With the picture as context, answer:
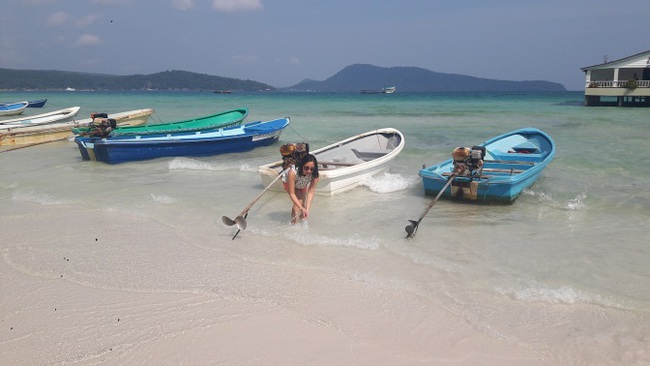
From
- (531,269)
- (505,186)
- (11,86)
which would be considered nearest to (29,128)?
(505,186)

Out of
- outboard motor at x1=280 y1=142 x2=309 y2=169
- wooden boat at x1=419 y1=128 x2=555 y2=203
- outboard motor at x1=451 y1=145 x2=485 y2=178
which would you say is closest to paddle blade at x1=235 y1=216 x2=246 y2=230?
outboard motor at x1=280 y1=142 x2=309 y2=169

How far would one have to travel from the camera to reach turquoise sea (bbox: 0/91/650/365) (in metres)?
4.84

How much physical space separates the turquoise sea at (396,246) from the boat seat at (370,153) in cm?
95

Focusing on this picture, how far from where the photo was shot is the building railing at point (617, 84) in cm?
3487

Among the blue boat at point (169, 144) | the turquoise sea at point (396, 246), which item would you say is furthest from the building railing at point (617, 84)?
the blue boat at point (169, 144)

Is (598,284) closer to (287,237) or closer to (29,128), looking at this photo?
(287,237)

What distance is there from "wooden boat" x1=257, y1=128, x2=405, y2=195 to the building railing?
29761 mm

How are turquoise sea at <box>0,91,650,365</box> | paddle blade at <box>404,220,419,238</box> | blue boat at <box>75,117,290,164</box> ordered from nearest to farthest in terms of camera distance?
turquoise sea at <box>0,91,650,365</box> → paddle blade at <box>404,220,419,238</box> → blue boat at <box>75,117,290,164</box>

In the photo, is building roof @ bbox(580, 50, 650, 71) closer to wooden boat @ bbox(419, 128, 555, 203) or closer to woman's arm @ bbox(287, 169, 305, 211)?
wooden boat @ bbox(419, 128, 555, 203)

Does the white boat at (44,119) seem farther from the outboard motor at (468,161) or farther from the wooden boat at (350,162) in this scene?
the outboard motor at (468,161)

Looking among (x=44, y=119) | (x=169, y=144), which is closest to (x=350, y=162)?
(x=169, y=144)

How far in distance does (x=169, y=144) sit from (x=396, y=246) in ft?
32.8

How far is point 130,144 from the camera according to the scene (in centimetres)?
1421

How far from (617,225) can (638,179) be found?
4.34 meters
